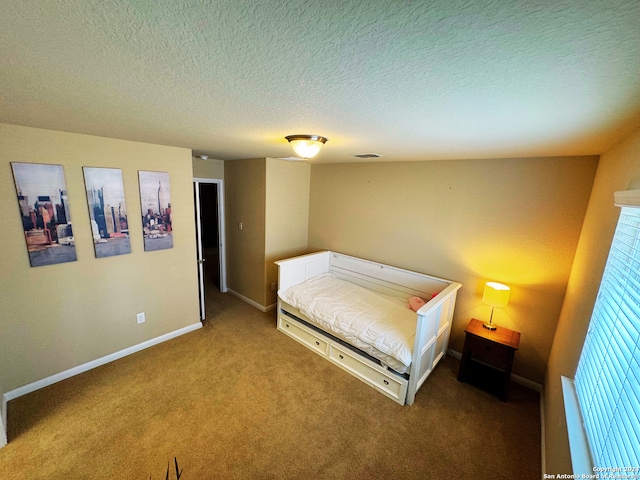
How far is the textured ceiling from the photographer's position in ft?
1.90

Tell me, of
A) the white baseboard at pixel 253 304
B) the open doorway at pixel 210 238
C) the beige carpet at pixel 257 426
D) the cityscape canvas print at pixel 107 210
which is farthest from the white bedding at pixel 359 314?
the cityscape canvas print at pixel 107 210

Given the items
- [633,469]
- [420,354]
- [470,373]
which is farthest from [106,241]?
[470,373]

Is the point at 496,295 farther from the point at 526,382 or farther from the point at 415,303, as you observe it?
the point at 526,382

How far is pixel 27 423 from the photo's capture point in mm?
1994

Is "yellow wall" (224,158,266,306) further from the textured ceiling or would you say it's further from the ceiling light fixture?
the textured ceiling

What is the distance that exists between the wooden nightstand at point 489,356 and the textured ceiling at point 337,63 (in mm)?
1825

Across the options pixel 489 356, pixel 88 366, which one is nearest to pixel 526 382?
pixel 489 356

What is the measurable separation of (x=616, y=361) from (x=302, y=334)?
2.66 meters

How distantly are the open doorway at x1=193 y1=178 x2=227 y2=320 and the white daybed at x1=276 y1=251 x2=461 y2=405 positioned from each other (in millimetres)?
1204

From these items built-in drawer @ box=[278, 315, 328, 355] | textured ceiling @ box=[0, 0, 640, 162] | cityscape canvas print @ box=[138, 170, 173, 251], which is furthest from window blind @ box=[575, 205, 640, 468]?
cityscape canvas print @ box=[138, 170, 173, 251]

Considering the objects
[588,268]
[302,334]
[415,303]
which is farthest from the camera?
[302,334]

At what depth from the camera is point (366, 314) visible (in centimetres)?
279

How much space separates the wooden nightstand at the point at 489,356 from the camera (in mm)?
2361

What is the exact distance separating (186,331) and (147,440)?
1.51 metres
